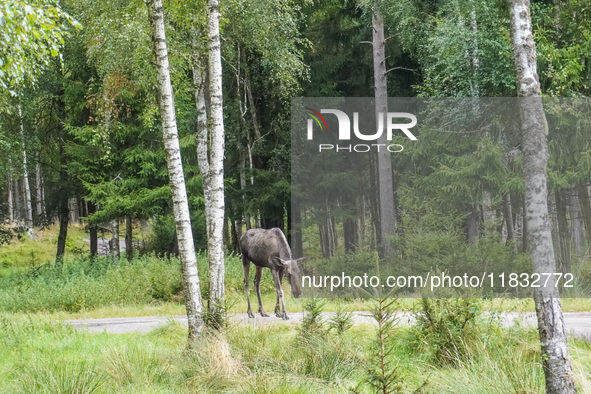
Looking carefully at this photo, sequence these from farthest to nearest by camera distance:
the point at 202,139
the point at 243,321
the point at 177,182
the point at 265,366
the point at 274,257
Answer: the point at 202,139 → the point at 274,257 → the point at 243,321 → the point at 177,182 → the point at 265,366

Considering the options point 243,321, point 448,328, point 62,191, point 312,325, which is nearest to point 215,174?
point 312,325

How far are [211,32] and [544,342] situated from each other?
247 inches

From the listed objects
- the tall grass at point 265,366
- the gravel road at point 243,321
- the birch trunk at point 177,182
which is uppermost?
the birch trunk at point 177,182

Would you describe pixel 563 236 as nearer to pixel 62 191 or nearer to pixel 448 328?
pixel 448 328

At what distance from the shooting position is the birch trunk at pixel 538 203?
20.2 feet

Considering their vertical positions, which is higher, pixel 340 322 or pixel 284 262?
pixel 284 262

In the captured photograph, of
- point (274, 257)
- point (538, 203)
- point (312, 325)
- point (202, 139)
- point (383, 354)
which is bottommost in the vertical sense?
point (312, 325)

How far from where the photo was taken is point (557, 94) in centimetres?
1631

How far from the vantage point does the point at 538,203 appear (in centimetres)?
643

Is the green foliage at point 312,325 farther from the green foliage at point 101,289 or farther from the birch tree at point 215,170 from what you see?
the green foliage at point 101,289

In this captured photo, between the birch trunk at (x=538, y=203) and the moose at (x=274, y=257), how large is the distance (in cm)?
564

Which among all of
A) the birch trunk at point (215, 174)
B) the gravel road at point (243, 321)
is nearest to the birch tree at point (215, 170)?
the birch trunk at point (215, 174)

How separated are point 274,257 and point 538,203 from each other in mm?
6346

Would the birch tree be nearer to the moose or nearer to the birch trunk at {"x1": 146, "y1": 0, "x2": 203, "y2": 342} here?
the birch trunk at {"x1": 146, "y1": 0, "x2": 203, "y2": 342}
